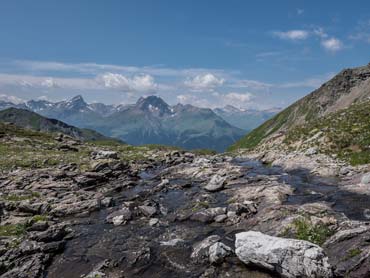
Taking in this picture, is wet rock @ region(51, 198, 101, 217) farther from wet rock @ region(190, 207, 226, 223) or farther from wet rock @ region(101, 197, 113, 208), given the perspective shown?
wet rock @ region(190, 207, 226, 223)

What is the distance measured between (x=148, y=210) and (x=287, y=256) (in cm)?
1507

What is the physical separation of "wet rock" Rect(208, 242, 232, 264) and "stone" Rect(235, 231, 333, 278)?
4.10 ft

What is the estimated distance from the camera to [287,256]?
14.7 meters

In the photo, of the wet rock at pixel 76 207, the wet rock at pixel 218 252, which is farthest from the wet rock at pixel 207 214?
the wet rock at pixel 76 207

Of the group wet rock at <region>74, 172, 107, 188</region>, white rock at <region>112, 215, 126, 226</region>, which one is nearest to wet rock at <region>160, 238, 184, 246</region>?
white rock at <region>112, 215, 126, 226</region>

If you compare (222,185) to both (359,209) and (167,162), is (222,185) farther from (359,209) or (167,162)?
(167,162)

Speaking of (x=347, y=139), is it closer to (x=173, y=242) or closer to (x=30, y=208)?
(x=173, y=242)

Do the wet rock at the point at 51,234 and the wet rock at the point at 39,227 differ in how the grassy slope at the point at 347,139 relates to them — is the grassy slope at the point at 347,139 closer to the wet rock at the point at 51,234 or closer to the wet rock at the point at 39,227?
the wet rock at the point at 51,234

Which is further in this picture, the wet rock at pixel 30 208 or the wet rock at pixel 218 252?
the wet rock at pixel 30 208

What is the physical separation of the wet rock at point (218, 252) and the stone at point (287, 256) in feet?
4.10

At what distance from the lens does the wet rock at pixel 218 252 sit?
673 inches

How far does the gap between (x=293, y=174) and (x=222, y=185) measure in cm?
1128

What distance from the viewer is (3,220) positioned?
998 inches

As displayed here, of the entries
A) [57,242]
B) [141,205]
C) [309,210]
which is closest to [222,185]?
[141,205]
